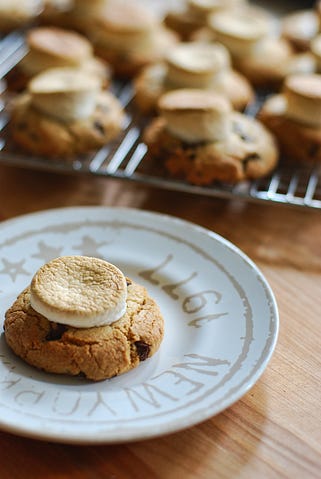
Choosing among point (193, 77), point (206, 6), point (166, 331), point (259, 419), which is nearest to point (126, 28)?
point (206, 6)

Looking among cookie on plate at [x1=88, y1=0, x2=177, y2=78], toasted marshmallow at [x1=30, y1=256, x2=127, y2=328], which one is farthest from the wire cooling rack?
toasted marshmallow at [x1=30, y1=256, x2=127, y2=328]

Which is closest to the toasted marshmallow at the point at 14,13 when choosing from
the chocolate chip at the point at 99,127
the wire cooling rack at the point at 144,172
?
the wire cooling rack at the point at 144,172

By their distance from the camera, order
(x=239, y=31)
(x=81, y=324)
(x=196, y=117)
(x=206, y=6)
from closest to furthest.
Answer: (x=81, y=324) → (x=196, y=117) → (x=239, y=31) → (x=206, y=6)

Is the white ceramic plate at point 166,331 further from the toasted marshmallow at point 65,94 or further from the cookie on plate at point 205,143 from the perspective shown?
the toasted marshmallow at point 65,94

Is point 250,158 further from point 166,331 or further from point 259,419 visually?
point 259,419

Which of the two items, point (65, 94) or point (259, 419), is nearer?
point (259, 419)

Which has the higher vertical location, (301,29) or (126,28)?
(126,28)

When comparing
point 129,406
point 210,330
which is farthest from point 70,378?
point 210,330
